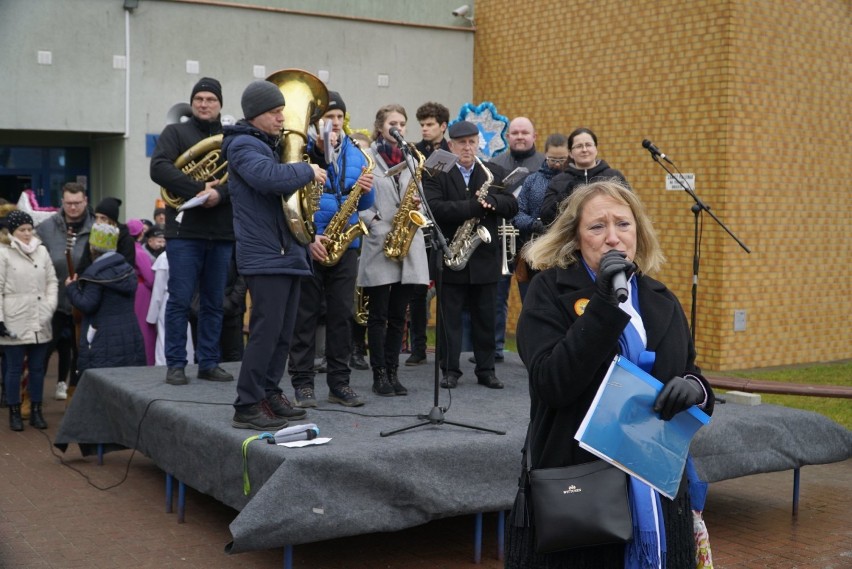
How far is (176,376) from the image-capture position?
720cm

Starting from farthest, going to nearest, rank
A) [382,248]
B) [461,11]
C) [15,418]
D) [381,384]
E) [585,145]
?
[461,11] → [15,418] → [585,145] → [382,248] → [381,384]

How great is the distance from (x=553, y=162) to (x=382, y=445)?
3723 millimetres

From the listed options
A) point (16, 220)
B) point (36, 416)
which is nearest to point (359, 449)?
point (36, 416)

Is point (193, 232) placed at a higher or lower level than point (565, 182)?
lower

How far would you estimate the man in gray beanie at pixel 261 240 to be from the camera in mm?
5547

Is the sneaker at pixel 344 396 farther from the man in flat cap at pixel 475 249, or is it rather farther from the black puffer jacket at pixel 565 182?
the black puffer jacket at pixel 565 182

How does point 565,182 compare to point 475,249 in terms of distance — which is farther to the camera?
point 565,182

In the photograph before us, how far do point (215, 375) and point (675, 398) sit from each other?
16.3 feet

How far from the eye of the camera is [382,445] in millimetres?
5297

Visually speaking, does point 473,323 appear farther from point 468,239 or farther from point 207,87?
point 207,87

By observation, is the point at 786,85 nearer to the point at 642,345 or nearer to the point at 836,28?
the point at 836,28

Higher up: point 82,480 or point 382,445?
point 382,445

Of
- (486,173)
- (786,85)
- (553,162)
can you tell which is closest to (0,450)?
(486,173)

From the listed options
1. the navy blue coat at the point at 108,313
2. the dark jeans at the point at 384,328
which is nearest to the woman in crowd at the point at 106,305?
the navy blue coat at the point at 108,313
